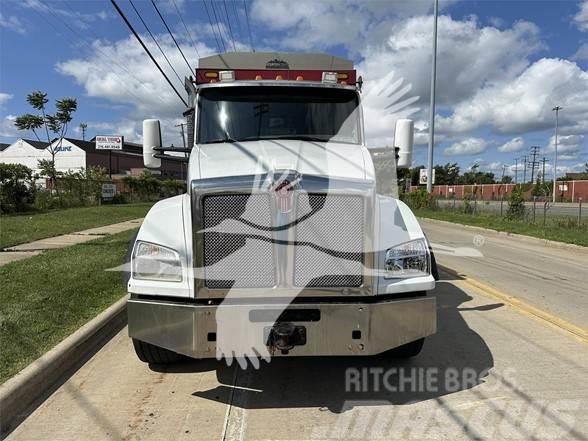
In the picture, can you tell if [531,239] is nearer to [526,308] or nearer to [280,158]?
[526,308]

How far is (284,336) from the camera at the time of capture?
3.70 m

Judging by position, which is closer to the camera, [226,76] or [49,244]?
[226,76]

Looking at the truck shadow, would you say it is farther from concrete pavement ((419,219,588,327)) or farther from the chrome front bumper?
concrete pavement ((419,219,588,327))

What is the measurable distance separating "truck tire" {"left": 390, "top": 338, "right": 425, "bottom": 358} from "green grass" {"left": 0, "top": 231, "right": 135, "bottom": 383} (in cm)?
320

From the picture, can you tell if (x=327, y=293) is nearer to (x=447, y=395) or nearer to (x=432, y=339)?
(x=447, y=395)

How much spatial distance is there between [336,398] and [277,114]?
3.00 m

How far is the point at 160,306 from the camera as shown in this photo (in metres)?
3.81

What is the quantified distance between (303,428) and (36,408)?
208cm

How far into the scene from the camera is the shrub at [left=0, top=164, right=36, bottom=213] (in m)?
20.1

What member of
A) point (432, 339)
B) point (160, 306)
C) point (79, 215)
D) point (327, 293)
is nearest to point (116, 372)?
point (160, 306)

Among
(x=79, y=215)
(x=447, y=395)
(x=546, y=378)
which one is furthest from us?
(x=79, y=215)

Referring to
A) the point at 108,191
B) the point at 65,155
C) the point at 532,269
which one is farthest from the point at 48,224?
the point at 65,155

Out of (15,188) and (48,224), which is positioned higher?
(15,188)

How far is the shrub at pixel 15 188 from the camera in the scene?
2006 centimetres
